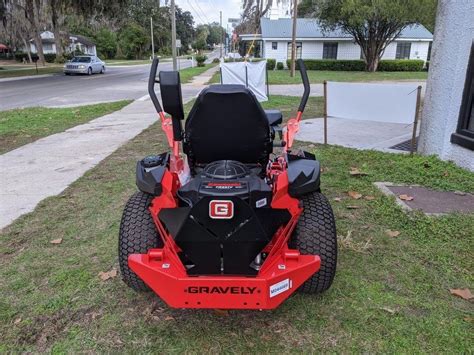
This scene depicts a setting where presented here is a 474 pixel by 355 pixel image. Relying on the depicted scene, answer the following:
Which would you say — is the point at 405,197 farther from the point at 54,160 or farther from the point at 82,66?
the point at 82,66

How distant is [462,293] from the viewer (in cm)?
287

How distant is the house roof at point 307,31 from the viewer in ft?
132

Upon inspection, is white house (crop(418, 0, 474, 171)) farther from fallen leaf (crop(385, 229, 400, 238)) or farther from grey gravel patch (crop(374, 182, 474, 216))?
fallen leaf (crop(385, 229, 400, 238))

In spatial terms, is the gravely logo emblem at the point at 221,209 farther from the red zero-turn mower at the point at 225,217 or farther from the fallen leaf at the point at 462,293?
the fallen leaf at the point at 462,293

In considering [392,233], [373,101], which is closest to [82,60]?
[373,101]

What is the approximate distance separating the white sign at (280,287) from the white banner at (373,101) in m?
4.75

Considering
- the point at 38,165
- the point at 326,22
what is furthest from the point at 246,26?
the point at 38,165

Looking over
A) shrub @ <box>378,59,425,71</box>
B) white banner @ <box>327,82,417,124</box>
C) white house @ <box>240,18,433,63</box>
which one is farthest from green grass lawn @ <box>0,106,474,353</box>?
white house @ <box>240,18,433,63</box>

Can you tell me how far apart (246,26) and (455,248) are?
226 ft

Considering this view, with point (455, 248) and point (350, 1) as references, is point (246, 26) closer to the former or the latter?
point (350, 1)

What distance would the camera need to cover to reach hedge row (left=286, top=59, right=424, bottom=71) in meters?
35.6

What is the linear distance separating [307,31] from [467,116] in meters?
39.0

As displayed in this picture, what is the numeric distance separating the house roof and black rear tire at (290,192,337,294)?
38.6m

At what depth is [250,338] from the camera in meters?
2.48
